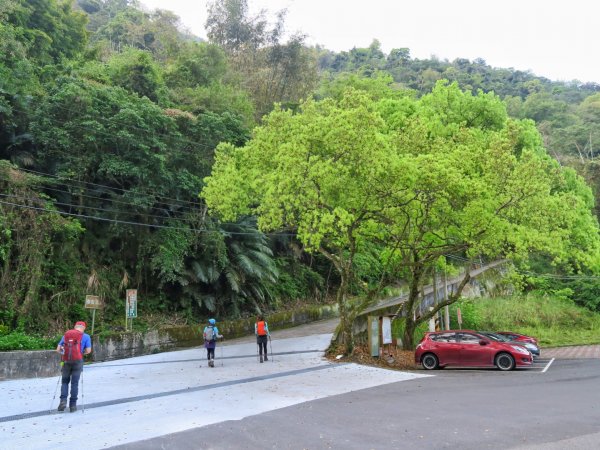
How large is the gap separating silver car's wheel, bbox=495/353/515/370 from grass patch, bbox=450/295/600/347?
12210 mm

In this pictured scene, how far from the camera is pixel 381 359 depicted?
54.1 ft

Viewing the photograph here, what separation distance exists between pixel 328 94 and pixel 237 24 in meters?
9.43

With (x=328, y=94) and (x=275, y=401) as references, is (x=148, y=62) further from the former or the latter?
(x=275, y=401)

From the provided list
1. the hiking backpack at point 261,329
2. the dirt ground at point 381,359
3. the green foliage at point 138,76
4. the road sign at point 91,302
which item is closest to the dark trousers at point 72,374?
the road sign at point 91,302

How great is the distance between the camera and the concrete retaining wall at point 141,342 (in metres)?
12.8

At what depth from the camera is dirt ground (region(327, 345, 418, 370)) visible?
15789mm

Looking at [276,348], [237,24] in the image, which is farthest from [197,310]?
[237,24]

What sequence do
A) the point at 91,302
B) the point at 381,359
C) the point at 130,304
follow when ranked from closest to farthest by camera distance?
the point at 91,302, the point at 381,359, the point at 130,304

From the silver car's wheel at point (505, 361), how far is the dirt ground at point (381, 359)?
8.72 ft

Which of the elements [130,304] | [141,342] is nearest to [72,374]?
[130,304]

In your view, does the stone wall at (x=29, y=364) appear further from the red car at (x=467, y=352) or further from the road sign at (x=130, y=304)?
the red car at (x=467, y=352)

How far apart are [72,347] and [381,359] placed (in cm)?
1076

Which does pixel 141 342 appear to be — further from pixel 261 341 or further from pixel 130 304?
pixel 261 341

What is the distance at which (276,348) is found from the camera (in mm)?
18953
